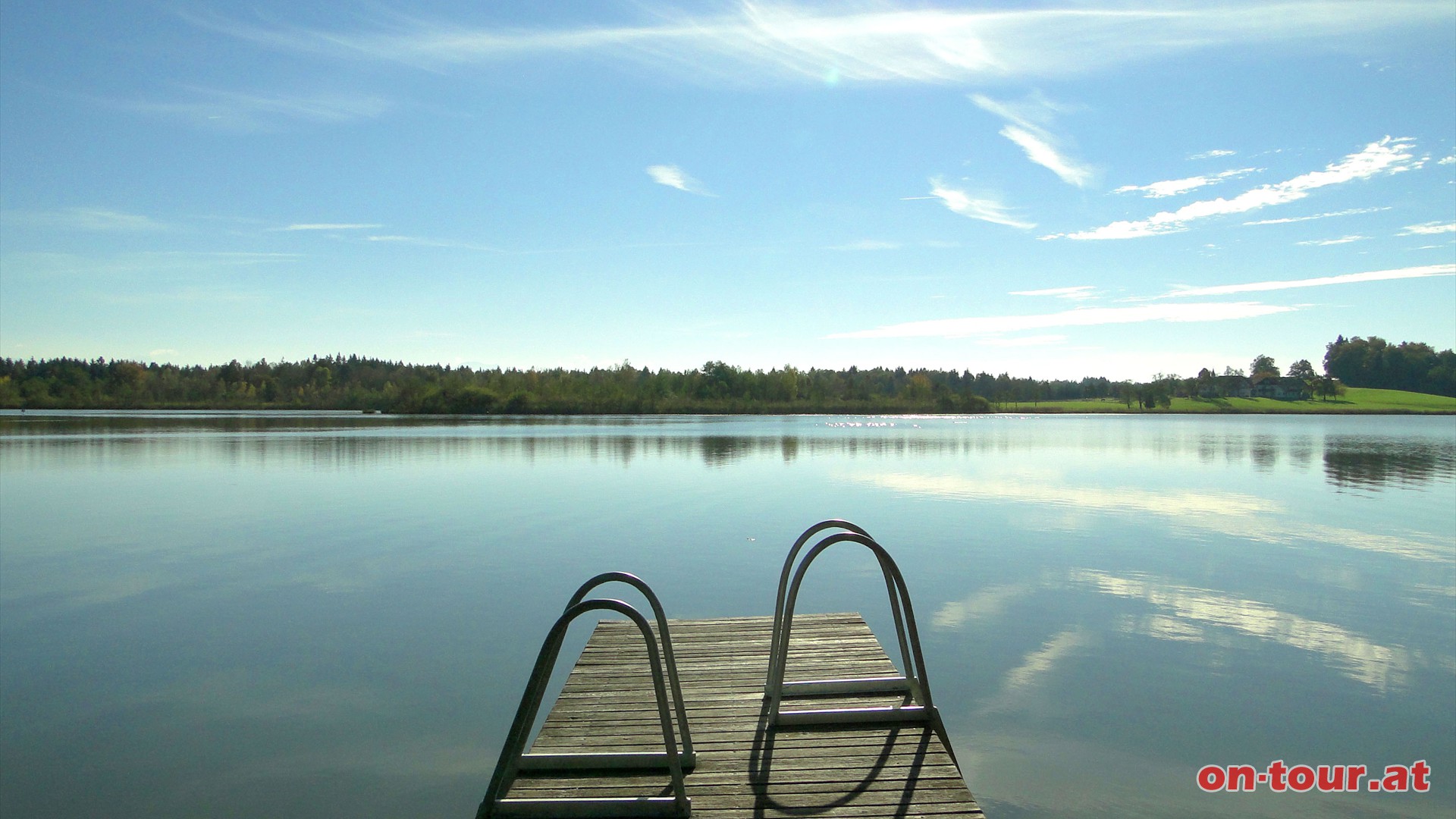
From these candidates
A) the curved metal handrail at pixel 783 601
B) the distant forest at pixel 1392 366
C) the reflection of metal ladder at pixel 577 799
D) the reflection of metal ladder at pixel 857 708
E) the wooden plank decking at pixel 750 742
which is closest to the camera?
the reflection of metal ladder at pixel 577 799

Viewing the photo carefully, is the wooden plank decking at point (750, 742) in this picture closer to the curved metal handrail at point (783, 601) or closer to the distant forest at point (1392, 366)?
the curved metal handrail at point (783, 601)

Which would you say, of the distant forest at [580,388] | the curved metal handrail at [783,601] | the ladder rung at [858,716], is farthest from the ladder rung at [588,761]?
the distant forest at [580,388]

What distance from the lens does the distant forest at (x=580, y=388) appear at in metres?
107

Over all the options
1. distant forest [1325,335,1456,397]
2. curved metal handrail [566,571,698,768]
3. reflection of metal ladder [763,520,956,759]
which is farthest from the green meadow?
curved metal handrail [566,571,698,768]

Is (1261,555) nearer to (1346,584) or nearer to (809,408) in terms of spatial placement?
(1346,584)

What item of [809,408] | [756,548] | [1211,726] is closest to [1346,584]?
[1211,726]

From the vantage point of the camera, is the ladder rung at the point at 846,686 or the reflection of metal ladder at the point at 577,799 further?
the ladder rung at the point at 846,686

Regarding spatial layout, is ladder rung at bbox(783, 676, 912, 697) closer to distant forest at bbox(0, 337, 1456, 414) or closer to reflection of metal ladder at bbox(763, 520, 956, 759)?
reflection of metal ladder at bbox(763, 520, 956, 759)

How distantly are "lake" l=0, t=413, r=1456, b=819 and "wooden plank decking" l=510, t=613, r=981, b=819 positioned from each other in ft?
2.83

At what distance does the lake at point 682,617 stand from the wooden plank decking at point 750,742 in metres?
0.86

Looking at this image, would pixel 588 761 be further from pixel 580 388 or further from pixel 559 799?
pixel 580 388

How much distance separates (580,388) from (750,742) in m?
114

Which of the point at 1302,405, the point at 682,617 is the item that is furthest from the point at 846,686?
the point at 1302,405

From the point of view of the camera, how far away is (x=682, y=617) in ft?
28.5
